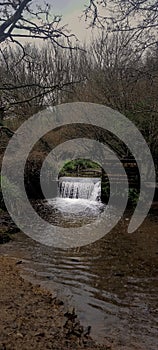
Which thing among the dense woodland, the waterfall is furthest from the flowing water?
the waterfall

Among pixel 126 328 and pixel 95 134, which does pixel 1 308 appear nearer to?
pixel 126 328

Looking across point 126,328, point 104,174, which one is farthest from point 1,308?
point 104,174

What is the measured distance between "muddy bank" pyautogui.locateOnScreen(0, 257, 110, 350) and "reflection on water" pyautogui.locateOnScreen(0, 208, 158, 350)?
29cm

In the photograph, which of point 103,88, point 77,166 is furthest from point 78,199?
point 77,166

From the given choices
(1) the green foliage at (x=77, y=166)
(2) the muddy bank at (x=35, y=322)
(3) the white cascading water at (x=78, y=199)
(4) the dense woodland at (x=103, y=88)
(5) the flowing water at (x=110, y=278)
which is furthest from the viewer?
(1) the green foliage at (x=77, y=166)

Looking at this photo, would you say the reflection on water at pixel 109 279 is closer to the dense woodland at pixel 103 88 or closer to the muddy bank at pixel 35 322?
the muddy bank at pixel 35 322

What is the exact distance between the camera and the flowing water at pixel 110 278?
4.68 metres

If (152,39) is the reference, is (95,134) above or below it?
below

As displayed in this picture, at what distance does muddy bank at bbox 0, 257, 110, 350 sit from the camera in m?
3.84

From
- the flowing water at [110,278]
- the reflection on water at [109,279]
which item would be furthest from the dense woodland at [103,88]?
the reflection on water at [109,279]

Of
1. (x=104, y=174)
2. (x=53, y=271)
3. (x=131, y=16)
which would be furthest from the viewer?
(x=104, y=174)

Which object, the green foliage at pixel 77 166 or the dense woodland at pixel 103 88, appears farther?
the green foliage at pixel 77 166

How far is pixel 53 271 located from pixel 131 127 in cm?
870

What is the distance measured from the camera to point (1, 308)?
470 centimetres
